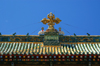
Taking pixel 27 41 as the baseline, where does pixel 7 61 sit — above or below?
below

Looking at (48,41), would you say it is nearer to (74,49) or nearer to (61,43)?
(61,43)

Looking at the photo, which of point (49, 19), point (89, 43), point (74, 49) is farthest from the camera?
point (49, 19)

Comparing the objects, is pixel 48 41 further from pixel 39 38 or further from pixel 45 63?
pixel 45 63

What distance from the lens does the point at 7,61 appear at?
20.0 m

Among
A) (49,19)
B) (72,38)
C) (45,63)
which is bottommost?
(45,63)

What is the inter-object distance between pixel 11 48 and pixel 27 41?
214 cm

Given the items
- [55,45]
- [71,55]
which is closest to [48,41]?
[55,45]

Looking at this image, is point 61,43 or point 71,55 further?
point 61,43

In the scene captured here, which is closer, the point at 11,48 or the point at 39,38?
the point at 11,48

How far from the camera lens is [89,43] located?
22.9 m

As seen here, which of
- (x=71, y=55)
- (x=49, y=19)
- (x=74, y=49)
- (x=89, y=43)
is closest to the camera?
(x=71, y=55)

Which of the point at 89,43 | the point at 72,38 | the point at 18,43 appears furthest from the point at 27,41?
the point at 89,43

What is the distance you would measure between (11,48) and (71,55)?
6.33 metres

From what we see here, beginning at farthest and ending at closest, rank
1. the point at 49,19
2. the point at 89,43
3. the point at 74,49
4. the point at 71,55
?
the point at 49,19
the point at 89,43
the point at 74,49
the point at 71,55
